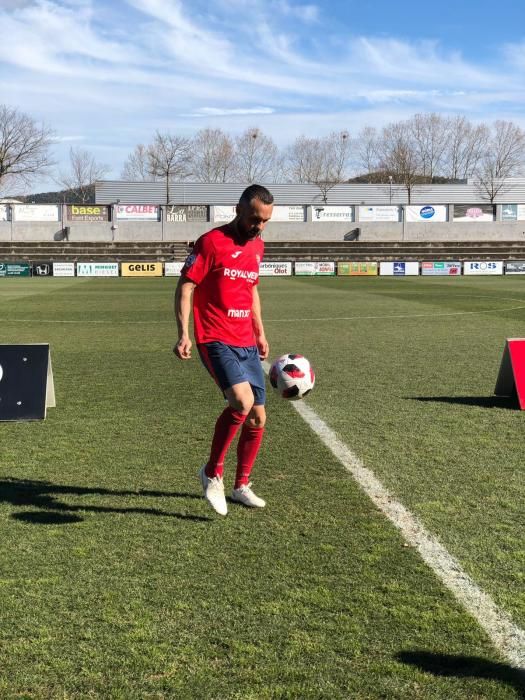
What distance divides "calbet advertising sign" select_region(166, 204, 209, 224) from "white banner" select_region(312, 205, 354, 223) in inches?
337

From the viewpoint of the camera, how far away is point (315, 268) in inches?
1822

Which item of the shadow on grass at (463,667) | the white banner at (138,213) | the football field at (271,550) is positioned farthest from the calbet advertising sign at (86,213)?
the shadow on grass at (463,667)

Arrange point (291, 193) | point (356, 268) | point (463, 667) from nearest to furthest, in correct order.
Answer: point (463, 667), point (356, 268), point (291, 193)

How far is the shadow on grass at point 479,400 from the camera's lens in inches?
324

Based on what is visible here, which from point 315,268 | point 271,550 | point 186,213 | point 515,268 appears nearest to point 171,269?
point 315,268

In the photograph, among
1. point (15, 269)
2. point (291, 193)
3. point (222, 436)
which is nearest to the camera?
point (222, 436)

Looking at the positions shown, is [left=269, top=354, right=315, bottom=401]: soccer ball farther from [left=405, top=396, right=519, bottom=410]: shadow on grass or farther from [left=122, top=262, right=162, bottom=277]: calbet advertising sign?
[left=122, top=262, right=162, bottom=277]: calbet advertising sign

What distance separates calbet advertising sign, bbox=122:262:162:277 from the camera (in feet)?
150

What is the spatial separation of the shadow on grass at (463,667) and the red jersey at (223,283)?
7.61 feet

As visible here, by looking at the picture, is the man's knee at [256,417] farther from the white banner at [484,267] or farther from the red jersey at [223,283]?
the white banner at [484,267]

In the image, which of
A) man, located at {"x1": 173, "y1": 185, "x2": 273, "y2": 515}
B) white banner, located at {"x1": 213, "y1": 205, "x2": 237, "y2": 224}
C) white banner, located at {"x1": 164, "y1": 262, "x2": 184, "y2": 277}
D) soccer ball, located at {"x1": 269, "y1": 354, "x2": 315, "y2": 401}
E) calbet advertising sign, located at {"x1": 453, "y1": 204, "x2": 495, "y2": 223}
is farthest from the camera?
calbet advertising sign, located at {"x1": 453, "y1": 204, "x2": 495, "y2": 223}

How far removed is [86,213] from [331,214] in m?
19.0

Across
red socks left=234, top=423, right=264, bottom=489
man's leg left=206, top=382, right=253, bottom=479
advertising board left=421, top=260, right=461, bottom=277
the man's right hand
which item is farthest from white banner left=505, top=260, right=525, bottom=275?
the man's right hand

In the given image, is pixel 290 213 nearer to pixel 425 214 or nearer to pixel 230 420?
pixel 425 214
